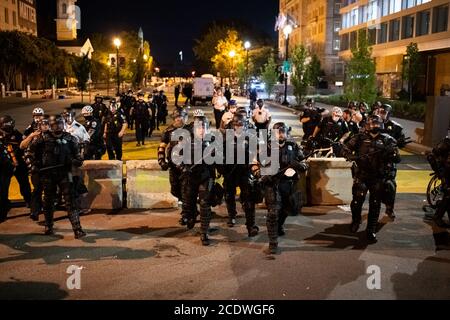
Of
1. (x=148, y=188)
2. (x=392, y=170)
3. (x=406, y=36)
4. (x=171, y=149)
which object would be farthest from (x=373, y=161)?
(x=406, y=36)

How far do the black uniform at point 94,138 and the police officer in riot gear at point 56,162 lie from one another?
3.15 meters

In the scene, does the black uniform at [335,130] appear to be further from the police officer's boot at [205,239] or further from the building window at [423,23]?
the building window at [423,23]

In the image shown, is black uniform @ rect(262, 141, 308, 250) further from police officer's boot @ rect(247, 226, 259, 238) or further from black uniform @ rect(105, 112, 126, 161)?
black uniform @ rect(105, 112, 126, 161)

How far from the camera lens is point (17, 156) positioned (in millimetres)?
9523

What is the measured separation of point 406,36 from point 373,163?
147ft

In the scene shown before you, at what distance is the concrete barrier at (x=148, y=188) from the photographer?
9961 mm

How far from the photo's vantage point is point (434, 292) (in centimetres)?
612

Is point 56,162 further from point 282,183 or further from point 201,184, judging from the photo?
point 282,183

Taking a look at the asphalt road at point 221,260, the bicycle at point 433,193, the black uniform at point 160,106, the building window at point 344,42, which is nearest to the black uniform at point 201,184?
the asphalt road at point 221,260

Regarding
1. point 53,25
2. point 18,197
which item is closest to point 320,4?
point 53,25

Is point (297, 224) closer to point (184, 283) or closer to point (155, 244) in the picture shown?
point (155, 244)

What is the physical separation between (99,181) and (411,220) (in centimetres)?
553

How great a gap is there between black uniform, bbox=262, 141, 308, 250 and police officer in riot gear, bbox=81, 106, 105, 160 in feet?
16.8
